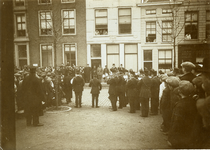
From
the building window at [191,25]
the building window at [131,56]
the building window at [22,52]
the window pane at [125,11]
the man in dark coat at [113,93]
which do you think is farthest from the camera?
the building window at [131,56]

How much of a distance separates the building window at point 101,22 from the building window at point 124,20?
1584 millimetres

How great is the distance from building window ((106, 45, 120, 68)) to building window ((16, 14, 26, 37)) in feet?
27.8

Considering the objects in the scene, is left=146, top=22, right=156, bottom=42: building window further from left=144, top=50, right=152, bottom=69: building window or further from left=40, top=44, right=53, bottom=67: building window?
left=40, top=44, right=53, bottom=67: building window

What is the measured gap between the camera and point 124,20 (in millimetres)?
19625

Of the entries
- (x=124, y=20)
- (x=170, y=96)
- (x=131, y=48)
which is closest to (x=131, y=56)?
(x=131, y=48)

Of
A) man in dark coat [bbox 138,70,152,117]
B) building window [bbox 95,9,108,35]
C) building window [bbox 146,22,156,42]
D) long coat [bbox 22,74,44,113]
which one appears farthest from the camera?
building window [bbox 95,9,108,35]

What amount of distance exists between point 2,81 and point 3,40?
2.08 feet

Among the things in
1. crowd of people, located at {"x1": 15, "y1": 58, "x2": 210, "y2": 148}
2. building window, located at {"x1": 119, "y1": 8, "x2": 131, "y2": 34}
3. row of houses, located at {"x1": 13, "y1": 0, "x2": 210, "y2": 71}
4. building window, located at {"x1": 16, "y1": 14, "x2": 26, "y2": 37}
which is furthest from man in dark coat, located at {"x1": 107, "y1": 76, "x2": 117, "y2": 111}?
building window, located at {"x1": 119, "y1": 8, "x2": 131, "y2": 34}

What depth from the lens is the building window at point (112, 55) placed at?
2025cm

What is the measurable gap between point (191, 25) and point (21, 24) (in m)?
14.4

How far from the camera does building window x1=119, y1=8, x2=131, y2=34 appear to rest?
1950 centimetres

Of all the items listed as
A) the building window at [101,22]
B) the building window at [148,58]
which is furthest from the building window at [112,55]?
the building window at [148,58]

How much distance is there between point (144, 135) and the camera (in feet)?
18.6

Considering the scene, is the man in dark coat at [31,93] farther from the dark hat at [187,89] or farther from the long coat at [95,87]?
the dark hat at [187,89]
